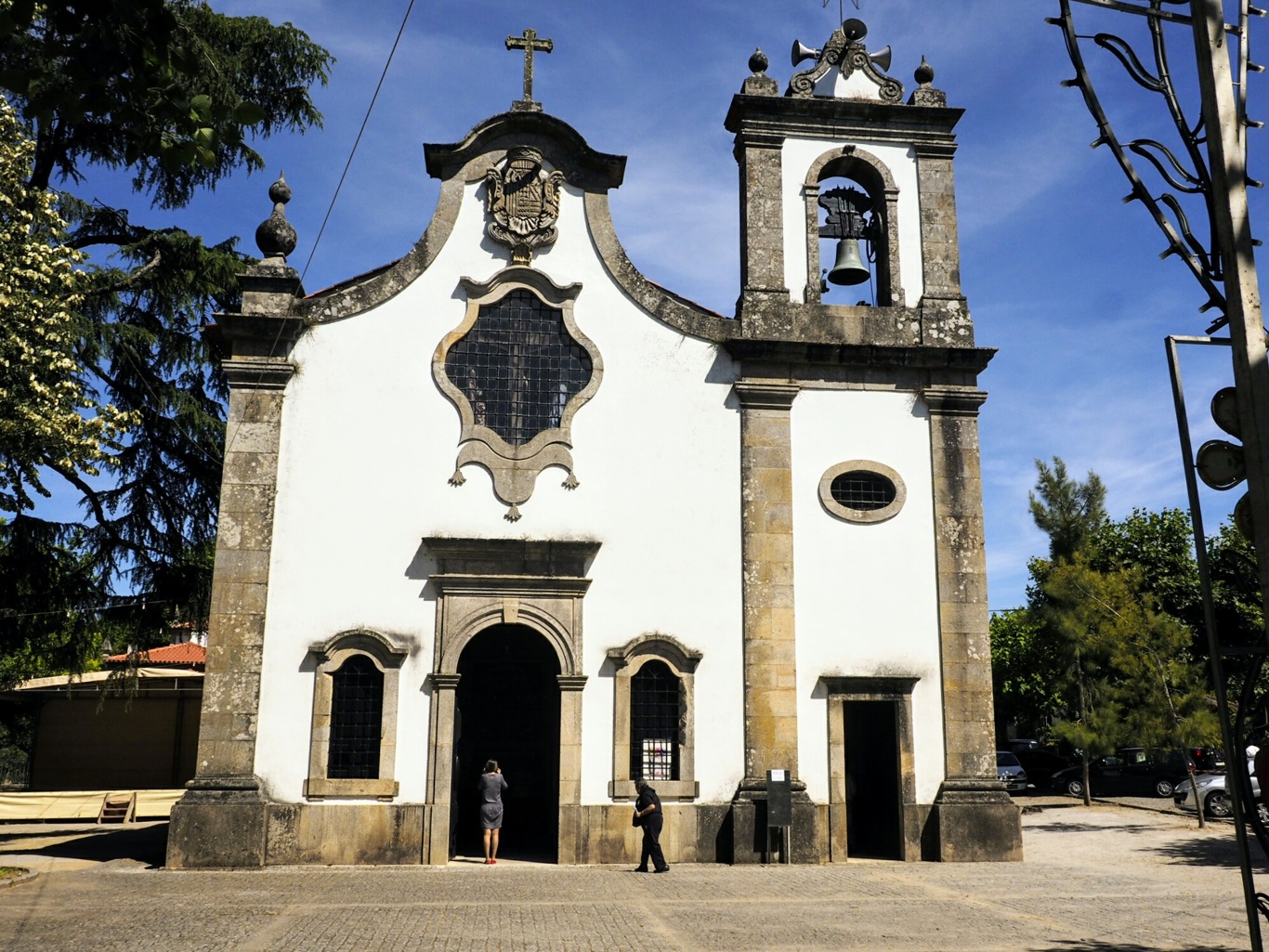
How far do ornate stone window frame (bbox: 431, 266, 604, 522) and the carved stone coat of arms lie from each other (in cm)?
42

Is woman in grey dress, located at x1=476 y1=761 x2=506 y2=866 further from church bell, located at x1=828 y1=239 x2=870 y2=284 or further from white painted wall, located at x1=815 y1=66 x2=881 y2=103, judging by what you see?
white painted wall, located at x1=815 y1=66 x2=881 y2=103

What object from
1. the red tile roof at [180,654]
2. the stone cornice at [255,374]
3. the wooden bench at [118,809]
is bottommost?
the wooden bench at [118,809]

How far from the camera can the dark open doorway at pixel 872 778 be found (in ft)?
49.5

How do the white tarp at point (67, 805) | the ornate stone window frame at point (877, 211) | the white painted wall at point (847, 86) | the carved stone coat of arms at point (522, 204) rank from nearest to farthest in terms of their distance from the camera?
the carved stone coat of arms at point (522, 204) < the ornate stone window frame at point (877, 211) < the white painted wall at point (847, 86) < the white tarp at point (67, 805)

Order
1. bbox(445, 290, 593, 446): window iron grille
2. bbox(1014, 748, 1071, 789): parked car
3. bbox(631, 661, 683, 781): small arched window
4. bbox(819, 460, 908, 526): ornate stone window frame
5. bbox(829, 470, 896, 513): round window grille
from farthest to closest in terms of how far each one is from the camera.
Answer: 1. bbox(1014, 748, 1071, 789): parked car
2. bbox(829, 470, 896, 513): round window grille
3. bbox(819, 460, 908, 526): ornate stone window frame
4. bbox(445, 290, 593, 446): window iron grille
5. bbox(631, 661, 683, 781): small arched window

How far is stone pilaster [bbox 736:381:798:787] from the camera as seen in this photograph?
14.5 metres

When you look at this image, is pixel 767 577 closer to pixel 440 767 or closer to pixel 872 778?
pixel 872 778

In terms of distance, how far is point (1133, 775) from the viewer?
27969mm

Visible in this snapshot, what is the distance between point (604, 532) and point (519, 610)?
5.02ft

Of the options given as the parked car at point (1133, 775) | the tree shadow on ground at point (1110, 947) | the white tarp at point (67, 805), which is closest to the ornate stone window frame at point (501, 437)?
the tree shadow on ground at point (1110, 947)

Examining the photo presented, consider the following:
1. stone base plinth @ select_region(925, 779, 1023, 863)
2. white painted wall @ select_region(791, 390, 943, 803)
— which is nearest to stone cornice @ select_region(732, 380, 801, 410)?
white painted wall @ select_region(791, 390, 943, 803)

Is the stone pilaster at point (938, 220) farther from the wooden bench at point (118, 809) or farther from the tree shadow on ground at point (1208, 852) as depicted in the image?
the wooden bench at point (118, 809)

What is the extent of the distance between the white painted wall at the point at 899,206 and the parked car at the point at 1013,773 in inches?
636

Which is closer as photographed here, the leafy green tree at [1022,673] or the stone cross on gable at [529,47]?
the stone cross on gable at [529,47]
